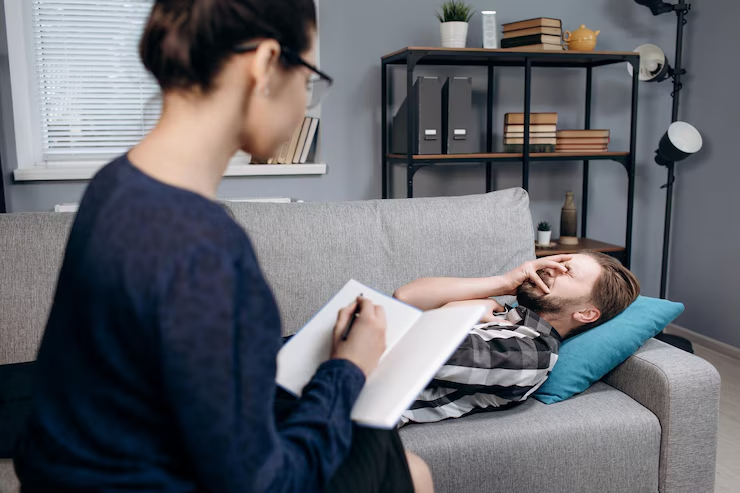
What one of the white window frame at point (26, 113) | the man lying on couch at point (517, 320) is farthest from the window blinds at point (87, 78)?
the man lying on couch at point (517, 320)

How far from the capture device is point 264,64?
2.10 feet

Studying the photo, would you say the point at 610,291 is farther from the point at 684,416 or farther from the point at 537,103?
the point at 537,103

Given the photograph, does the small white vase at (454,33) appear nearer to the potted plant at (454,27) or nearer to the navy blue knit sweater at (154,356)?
the potted plant at (454,27)

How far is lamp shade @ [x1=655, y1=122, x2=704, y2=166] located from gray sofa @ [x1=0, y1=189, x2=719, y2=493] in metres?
1.34

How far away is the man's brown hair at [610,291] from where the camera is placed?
5.28 feet

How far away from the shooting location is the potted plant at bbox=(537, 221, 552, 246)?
309 centimetres

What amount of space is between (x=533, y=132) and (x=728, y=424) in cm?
141

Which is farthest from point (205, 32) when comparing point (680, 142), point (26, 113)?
point (680, 142)

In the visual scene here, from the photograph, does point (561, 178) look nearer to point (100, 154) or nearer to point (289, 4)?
point (100, 154)

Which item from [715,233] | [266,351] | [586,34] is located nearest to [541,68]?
[586,34]

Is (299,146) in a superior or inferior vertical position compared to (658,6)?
inferior

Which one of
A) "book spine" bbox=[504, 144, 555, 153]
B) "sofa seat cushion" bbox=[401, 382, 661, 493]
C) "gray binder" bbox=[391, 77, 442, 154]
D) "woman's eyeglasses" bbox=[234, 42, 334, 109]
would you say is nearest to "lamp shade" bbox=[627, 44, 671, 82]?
"book spine" bbox=[504, 144, 555, 153]

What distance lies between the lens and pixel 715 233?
10.6 feet

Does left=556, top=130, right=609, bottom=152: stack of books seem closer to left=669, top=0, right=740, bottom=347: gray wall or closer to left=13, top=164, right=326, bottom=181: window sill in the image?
left=669, top=0, right=740, bottom=347: gray wall
